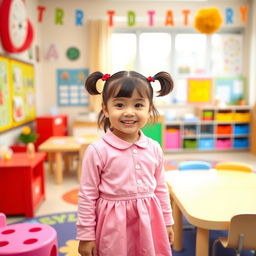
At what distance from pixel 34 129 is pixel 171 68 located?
2.87 m

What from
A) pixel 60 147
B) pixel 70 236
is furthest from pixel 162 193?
pixel 60 147

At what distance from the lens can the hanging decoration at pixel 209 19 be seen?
320 centimetres

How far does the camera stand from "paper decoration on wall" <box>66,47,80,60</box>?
5430 millimetres

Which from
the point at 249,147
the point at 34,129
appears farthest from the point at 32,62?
the point at 249,147

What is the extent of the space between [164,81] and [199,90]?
4834 millimetres

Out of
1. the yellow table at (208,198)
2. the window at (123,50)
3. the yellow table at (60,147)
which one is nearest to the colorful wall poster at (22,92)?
the yellow table at (60,147)

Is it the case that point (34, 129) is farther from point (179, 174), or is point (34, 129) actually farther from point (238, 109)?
point (238, 109)

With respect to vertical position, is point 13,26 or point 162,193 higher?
point 13,26

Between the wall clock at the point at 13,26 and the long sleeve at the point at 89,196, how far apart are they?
8.99ft

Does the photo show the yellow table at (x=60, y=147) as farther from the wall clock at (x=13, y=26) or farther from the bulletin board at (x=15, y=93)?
the wall clock at (x=13, y=26)

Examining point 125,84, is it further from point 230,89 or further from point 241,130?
point 230,89

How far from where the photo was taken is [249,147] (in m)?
5.72

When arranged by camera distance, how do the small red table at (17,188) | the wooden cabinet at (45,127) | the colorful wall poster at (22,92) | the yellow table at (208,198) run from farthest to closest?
the wooden cabinet at (45,127) → the colorful wall poster at (22,92) → the small red table at (17,188) → the yellow table at (208,198)

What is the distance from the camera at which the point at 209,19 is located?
3219 mm
